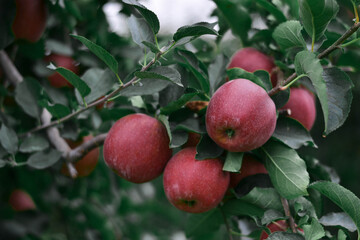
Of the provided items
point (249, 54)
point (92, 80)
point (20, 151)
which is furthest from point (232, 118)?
point (20, 151)

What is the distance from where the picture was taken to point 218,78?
1.01 meters

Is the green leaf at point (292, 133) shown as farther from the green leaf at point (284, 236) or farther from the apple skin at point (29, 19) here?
the apple skin at point (29, 19)

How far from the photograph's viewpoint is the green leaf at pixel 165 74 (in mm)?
763

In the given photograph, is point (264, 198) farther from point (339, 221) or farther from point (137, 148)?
point (137, 148)

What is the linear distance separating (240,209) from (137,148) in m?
0.28

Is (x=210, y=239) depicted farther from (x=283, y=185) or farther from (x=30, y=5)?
(x=30, y=5)

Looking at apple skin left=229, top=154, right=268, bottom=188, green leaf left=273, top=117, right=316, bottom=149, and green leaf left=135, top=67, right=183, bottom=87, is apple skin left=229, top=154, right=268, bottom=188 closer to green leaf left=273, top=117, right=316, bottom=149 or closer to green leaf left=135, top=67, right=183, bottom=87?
green leaf left=273, top=117, right=316, bottom=149

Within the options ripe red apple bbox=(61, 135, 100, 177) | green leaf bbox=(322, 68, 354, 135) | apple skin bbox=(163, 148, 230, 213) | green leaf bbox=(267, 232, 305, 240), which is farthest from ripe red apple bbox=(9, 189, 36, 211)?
green leaf bbox=(322, 68, 354, 135)

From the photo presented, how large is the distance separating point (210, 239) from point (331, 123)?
106 centimetres

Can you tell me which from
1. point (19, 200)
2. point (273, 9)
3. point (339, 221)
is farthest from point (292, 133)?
point (19, 200)

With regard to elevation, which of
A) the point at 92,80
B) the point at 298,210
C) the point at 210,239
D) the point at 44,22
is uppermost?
the point at 44,22

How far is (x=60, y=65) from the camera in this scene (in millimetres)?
1372

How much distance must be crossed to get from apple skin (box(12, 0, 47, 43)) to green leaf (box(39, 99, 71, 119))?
35cm

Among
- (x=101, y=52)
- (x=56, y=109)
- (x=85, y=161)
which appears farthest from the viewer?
(x=85, y=161)
